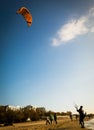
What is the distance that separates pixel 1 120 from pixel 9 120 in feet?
8.51

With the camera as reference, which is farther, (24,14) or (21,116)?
(21,116)

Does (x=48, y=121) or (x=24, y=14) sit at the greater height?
(x=24, y=14)

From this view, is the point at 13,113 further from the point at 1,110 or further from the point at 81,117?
the point at 81,117

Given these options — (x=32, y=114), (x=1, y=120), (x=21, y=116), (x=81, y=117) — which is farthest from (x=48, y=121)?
(x=32, y=114)

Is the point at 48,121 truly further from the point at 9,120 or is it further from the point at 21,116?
the point at 21,116

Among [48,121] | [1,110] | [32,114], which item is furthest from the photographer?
[32,114]

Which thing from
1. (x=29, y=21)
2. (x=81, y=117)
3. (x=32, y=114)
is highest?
(x=32, y=114)

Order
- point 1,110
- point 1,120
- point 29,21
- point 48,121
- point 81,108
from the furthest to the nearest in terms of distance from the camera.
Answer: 1. point 1,110
2. point 1,120
3. point 48,121
4. point 81,108
5. point 29,21

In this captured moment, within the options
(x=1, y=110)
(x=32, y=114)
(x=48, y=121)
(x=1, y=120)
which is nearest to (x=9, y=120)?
(x=1, y=120)

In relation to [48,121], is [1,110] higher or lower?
higher

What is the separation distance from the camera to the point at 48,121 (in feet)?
138

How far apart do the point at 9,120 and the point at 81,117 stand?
65.0 metres

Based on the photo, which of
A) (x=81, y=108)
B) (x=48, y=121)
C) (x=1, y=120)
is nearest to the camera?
(x=81, y=108)

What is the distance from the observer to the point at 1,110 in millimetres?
92625
